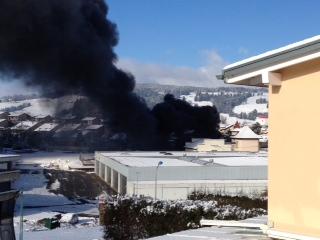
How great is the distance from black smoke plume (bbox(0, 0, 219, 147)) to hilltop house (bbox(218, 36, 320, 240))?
49.6m

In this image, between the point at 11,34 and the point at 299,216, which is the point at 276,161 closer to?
the point at 299,216

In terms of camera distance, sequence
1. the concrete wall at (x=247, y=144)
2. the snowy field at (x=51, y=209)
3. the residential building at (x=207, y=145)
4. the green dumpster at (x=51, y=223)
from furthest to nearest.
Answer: the concrete wall at (x=247, y=144)
the residential building at (x=207, y=145)
the green dumpster at (x=51, y=223)
the snowy field at (x=51, y=209)

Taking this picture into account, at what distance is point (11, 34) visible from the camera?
173 feet

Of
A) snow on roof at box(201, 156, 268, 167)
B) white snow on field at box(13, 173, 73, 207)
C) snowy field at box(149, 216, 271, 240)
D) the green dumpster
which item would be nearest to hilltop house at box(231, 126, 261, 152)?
snow on roof at box(201, 156, 268, 167)

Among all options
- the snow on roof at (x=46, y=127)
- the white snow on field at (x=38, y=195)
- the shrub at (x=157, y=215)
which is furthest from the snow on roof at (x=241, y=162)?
the snow on roof at (x=46, y=127)

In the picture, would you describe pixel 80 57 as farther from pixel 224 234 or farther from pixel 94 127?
pixel 224 234

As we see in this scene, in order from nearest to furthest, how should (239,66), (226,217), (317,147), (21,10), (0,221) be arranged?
(317,147) → (239,66) → (0,221) → (226,217) → (21,10)

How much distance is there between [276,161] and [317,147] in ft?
1.51

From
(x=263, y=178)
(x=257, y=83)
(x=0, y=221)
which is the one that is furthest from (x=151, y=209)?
(x=263, y=178)

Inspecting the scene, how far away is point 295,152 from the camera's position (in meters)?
4.58

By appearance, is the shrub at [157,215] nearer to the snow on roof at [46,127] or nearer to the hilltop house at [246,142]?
the hilltop house at [246,142]

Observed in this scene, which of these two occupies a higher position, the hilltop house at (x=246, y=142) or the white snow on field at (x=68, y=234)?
the hilltop house at (x=246, y=142)

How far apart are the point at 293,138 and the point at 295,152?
120 millimetres

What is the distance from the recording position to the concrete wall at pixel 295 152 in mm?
4410
